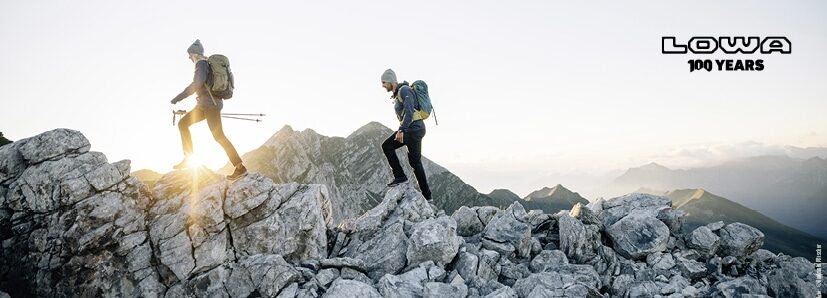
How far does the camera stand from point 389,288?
10.8 metres

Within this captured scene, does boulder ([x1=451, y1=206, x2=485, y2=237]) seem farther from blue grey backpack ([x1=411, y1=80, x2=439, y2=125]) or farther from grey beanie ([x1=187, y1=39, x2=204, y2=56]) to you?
grey beanie ([x1=187, y1=39, x2=204, y2=56])

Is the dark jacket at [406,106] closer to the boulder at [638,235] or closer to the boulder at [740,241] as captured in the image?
the boulder at [638,235]

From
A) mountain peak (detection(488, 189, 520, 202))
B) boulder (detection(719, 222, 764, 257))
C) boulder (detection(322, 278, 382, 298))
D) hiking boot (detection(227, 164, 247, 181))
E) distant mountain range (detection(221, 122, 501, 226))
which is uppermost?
hiking boot (detection(227, 164, 247, 181))

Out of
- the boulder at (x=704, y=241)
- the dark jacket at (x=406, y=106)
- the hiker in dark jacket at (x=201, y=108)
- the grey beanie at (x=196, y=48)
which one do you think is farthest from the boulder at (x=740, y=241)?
the grey beanie at (x=196, y=48)

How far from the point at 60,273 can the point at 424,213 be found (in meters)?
11.2

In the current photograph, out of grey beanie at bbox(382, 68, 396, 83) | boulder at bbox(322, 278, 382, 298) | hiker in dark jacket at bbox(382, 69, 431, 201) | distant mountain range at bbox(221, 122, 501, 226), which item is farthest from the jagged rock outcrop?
distant mountain range at bbox(221, 122, 501, 226)

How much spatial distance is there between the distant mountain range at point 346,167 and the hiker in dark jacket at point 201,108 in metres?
94.0

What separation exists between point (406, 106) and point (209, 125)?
6558mm

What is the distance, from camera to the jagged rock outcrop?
37.5ft

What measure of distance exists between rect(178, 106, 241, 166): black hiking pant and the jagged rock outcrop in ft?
3.83

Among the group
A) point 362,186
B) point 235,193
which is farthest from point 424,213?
point 362,186

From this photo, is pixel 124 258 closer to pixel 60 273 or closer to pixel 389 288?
pixel 60 273

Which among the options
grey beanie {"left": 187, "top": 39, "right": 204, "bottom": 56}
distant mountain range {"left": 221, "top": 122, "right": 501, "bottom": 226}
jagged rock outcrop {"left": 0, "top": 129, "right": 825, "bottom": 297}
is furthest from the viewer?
distant mountain range {"left": 221, "top": 122, "right": 501, "bottom": 226}

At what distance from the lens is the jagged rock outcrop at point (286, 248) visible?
11430mm
